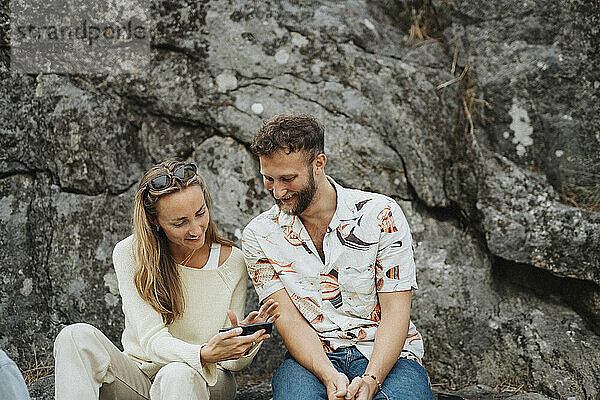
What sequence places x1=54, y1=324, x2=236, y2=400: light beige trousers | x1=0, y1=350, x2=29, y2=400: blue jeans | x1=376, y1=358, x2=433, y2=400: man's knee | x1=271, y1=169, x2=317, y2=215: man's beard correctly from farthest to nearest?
x1=271, y1=169, x2=317, y2=215: man's beard, x1=376, y1=358, x2=433, y2=400: man's knee, x1=54, y1=324, x2=236, y2=400: light beige trousers, x1=0, y1=350, x2=29, y2=400: blue jeans

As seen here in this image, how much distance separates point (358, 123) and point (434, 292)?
1.11 meters

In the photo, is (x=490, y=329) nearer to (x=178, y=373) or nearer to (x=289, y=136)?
(x=289, y=136)

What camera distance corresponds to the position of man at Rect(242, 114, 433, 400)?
108 inches

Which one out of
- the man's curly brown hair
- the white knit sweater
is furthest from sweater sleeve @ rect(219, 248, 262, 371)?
the man's curly brown hair

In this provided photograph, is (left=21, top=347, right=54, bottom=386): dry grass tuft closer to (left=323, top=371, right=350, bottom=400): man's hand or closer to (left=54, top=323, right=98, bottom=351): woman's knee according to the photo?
(left=54, top=323, right=98, bottom=351): woman's knee

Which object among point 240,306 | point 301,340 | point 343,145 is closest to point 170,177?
point 240,306

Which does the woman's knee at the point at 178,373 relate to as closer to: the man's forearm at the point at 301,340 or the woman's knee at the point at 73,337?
the woman's knee at the point at 73,337

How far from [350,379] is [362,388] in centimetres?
19

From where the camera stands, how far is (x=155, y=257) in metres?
2.86

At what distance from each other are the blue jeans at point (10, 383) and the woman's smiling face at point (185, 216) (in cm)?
94

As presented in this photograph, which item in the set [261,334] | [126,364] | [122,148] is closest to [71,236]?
[122,148]

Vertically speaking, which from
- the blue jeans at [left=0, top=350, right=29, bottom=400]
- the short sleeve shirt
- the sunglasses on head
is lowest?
the blue jeans at [left=0, top=350, right=29, bottom=400]

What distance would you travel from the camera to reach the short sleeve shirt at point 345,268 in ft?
9.31

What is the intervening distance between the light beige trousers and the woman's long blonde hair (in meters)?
0.29
